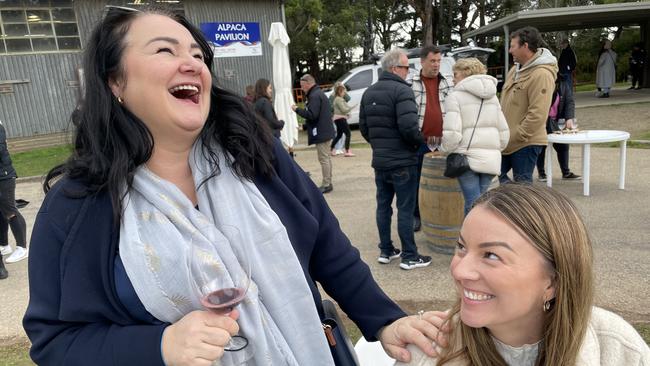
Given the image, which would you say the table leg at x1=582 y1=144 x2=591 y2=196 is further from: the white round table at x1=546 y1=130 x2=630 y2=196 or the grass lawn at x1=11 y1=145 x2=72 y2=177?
the grass lawn at x1=11 y1=145 x2=72 y2=177

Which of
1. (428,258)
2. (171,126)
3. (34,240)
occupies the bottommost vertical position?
(428,258)

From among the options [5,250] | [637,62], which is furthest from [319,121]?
[637,62]

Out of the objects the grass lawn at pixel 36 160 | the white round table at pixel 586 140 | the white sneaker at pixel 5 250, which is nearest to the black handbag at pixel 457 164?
the white round table at pixel 586 140

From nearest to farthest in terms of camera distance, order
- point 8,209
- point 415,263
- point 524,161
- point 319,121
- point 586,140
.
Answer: point 415,263 → point 524,161 → point 8,209 → point 586,140 → point 319,121

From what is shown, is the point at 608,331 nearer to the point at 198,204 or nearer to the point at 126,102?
the point at 198,204

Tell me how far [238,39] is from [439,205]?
13.4 m

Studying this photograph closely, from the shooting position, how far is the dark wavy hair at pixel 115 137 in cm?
140

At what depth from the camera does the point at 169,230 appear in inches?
53.2

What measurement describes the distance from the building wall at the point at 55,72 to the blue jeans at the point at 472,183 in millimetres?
11471

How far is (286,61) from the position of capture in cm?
1021

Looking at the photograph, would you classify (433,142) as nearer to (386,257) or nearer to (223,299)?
(386,257)

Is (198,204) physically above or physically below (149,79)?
below

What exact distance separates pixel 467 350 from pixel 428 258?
3380mm

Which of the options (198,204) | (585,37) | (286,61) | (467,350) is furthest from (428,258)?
(585,37)
